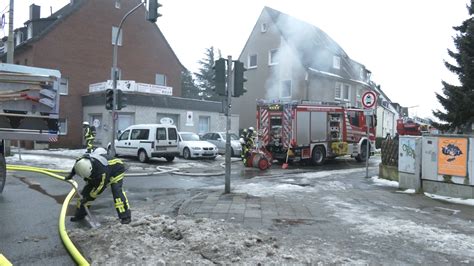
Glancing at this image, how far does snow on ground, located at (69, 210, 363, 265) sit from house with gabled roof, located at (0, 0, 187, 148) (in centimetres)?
2155

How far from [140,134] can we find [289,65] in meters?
16.1

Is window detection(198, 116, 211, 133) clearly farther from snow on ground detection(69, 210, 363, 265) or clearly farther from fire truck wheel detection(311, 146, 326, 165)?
snow on ground detection(69, 210, 363, 265)

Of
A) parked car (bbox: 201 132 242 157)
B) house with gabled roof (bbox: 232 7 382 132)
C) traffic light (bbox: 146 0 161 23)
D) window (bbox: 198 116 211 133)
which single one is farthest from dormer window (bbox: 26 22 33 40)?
traffic light (bbox: 146 0 161 23)

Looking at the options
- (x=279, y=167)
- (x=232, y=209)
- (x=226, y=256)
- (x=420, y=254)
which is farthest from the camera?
(x=279, y=167)

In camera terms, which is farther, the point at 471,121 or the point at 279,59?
the point at 279,59

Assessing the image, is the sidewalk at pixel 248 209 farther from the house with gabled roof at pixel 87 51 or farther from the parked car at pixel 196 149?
the house with gabled roof at pixel 87 51

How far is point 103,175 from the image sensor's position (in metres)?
6.14

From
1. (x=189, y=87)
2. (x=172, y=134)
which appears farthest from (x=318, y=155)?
(x=189, y=87)

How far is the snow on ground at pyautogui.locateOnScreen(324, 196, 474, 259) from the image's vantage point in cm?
562

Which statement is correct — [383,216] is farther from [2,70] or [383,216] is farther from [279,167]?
[279,167]

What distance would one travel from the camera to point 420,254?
529cm

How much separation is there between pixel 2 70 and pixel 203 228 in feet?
14.4

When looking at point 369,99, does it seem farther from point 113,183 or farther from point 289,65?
point 289,65

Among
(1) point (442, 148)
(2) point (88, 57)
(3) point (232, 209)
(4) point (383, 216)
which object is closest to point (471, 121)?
(1) point (442, 148)
